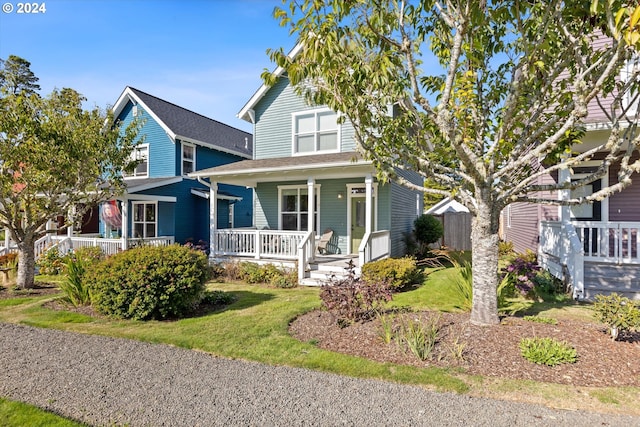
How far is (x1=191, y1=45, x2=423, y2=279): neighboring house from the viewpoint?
10.5m

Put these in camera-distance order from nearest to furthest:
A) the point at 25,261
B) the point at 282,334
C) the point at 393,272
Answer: the point at 282,334 < the point at 393,272 < the point at 25,261

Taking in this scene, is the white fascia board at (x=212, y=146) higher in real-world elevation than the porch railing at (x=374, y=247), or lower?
higher

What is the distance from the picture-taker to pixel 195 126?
59.1ft

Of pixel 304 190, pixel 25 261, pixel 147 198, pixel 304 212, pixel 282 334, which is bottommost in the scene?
pixel 282 334

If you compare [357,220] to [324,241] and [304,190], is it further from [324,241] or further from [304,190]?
[304,190]

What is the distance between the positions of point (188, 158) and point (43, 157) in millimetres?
8077

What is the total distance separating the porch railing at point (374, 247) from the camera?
30.7 feet

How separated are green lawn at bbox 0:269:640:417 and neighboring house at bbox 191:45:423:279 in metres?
2.25

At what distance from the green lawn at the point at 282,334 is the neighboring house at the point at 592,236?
122cm

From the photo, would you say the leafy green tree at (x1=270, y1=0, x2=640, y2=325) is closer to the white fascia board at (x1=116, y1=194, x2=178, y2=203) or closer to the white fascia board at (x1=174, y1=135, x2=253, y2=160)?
the white fascia board at (x1=116, y1=194, x2=178, y2=203)

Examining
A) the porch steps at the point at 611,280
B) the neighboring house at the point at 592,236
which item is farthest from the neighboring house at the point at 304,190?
the porch steps at the point at 611,280

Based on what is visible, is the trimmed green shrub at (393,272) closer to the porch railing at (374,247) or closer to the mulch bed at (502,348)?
the porch railing at (374,247)

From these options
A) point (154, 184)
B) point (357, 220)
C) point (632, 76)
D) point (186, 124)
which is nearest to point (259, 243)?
point (357, 220)

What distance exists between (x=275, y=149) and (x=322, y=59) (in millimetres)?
9549
